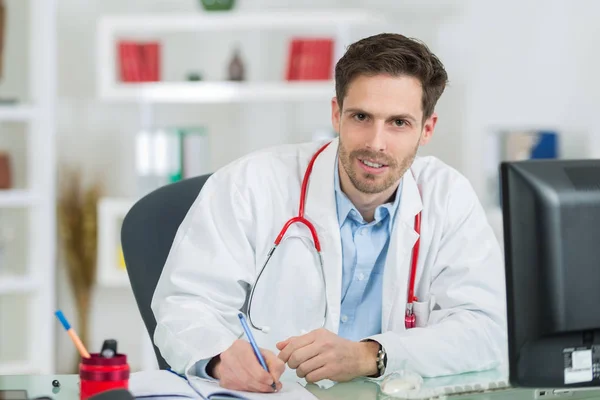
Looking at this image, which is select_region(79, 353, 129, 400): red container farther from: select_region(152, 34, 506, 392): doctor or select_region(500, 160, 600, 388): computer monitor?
select_region(500, 160, 600, 388): computer monitor

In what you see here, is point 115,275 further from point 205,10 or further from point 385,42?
point 385,42

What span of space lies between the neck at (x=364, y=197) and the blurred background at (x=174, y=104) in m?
1.79

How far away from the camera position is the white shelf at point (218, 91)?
396 cm

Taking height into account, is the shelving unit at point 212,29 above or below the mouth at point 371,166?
above

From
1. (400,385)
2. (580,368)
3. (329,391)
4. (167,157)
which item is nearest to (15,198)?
(167,157)

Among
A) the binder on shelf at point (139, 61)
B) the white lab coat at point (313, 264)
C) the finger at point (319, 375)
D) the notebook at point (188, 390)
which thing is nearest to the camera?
the notebook at point (188, 390)

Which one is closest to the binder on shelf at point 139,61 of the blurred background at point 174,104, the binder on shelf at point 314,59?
the blurred background at point 174,104

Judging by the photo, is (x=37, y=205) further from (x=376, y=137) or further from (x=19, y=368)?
(x=376, y=137)

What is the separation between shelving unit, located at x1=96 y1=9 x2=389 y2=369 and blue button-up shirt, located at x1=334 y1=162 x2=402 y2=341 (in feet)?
6.50

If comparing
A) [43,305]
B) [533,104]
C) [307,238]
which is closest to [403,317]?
[307,238]

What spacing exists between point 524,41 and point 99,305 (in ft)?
7.82

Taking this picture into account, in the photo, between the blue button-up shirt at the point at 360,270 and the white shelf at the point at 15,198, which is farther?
the white shelf at the point at 15,198

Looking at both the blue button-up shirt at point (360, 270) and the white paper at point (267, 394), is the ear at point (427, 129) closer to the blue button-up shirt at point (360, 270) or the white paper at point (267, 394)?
the blue button-up shirt at point (360, 270)

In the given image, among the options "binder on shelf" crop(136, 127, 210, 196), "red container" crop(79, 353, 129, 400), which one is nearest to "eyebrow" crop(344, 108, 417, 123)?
"red container" crop(79, 353, 129, 400)
